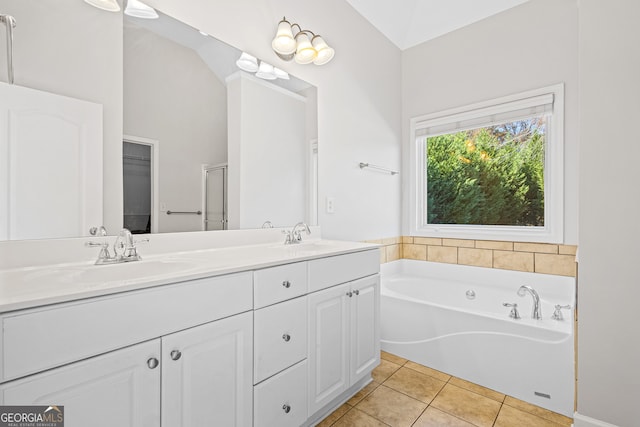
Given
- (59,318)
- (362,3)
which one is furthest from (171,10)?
(362,3)

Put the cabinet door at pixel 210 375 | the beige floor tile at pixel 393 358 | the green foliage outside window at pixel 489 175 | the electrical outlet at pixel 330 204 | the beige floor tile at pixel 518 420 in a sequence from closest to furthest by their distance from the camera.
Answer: the cabinet door at pixel 210 375
the beige floor tile at pixel 518 420
the beige floor tile at pixel 393 358
the electrical outlet at pixel 330 204
the green foliage outside window at pixel 489 175

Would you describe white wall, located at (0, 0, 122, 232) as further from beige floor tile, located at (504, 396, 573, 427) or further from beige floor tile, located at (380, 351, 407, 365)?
beige floor tile, located at (504, 396, 573, 427)

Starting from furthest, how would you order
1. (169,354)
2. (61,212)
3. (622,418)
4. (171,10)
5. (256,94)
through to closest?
(256,94) → (171,10) → (622,418) → (61,212) → (169,354)

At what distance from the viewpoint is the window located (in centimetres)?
236

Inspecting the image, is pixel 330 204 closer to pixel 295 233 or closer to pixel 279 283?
pixel 295 233

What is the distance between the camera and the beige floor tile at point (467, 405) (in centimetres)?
160

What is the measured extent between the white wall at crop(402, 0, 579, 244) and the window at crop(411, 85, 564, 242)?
0.23ft

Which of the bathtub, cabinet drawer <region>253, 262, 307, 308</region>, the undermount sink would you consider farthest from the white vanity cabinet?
the undermount sink

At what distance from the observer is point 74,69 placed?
1200mm

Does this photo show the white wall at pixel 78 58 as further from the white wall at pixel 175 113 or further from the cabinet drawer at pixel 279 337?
the cabinet drawer at pixel 279 337

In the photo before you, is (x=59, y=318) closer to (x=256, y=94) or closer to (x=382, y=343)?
(x=256, y=94)

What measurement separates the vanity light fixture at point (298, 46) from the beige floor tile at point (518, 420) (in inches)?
92.0

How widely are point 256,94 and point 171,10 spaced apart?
1.87 feet

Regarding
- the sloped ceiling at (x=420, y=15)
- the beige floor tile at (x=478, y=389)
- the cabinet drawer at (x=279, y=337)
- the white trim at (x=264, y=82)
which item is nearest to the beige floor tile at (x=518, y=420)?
the beige floor tile at (x=478, y=389)
